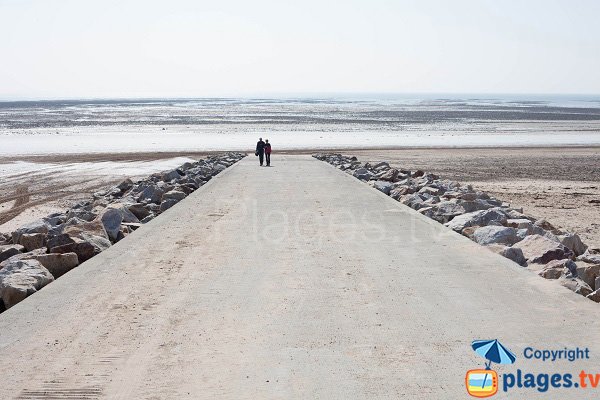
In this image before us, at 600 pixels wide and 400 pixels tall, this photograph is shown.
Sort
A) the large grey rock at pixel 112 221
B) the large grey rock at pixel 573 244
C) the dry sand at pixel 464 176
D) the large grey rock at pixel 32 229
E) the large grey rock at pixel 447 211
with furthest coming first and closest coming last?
1. the dry sand at pixel 464 176
2. the large grey rock at pixel 447 211
3. the large grey rock at pixel 32 229
4. the large grey rock at pixel 112 221
5. the large grey rock at pixel 573 244

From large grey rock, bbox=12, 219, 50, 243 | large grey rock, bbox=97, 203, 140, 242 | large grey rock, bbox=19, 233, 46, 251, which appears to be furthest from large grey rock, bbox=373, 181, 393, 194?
large grey rock, bbox=19, 233, 46, 251

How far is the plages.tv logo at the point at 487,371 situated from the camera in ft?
13.8

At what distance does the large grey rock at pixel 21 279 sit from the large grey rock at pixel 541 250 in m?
5.38

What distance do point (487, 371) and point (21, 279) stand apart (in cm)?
456

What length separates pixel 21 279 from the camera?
6.59 metres

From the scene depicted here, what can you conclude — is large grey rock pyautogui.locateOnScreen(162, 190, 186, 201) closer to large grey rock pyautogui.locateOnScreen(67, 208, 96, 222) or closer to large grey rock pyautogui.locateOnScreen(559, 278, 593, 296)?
large grey rock pyautogui.locateOnScreen(67, 208, 96, 222)

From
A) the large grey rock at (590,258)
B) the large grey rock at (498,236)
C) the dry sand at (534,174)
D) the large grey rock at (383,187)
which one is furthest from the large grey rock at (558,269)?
the large grey rock at (383,187)

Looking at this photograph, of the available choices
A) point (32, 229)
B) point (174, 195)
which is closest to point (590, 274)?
point (32, 229)

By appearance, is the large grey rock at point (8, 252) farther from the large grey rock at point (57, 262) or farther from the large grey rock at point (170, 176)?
the large grey rock at point (170, 176)

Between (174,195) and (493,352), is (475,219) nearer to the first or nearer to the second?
(493,352)

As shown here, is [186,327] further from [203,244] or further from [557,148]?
[557,148]

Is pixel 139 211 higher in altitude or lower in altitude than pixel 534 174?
higher

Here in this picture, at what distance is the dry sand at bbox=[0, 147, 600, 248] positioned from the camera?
15.8 m

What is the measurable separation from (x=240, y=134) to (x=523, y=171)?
26.5m
